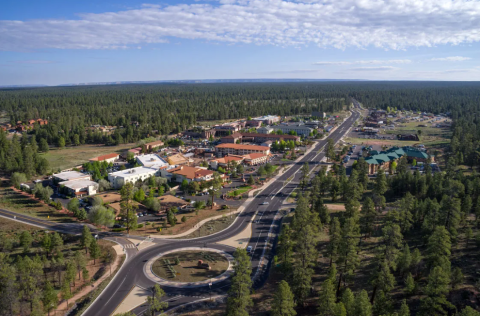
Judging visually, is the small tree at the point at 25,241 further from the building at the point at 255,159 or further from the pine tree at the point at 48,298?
the building at the point at 255,159

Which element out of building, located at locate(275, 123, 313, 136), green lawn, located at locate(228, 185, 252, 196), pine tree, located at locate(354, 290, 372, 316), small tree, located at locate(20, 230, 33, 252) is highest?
building, located at locate(275, 123, 313, 136)

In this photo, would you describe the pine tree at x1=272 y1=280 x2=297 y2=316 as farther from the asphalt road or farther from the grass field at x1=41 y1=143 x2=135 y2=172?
the grass field at x1=41 y1=143 x2=135 y2=172

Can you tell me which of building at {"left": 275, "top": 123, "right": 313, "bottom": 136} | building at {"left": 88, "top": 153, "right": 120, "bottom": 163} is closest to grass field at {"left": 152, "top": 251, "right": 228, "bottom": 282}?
building at {"left": 88, "top": 153, "right": 120, "bottom": 163}

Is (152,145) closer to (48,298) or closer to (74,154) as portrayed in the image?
(74,154)

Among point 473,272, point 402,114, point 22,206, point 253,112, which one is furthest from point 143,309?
point 402,114

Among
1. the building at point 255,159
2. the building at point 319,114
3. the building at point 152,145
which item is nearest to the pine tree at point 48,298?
the building at point 255,159
